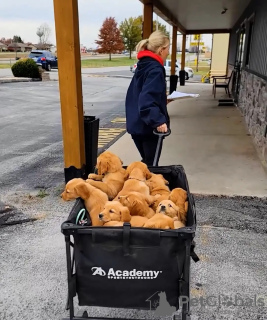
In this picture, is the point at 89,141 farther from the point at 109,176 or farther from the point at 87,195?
the point at 87,195

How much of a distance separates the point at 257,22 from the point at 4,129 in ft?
20.0

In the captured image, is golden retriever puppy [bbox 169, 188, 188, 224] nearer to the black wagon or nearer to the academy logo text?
the black wagon

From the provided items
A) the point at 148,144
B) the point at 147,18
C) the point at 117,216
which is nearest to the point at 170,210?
the point at 117,216

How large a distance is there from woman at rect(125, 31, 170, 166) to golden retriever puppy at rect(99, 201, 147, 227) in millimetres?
1120

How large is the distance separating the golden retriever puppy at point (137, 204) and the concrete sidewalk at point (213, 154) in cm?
219

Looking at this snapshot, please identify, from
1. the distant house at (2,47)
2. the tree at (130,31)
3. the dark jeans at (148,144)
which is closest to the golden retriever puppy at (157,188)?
the dark jeans at (148,144)

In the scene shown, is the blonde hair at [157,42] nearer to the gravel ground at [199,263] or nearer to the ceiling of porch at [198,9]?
the gravel ground at [199,263]

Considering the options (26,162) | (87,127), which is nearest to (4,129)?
(26,162)

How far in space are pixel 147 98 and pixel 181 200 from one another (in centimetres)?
108

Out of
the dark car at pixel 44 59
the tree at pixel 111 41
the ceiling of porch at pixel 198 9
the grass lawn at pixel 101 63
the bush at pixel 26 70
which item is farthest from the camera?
the tree at pixel 111 41

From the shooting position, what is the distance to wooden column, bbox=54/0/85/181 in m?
3.51

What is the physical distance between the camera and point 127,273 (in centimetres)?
162

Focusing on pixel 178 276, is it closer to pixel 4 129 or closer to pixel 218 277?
pixel 218 277

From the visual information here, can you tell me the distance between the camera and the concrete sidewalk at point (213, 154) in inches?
165
